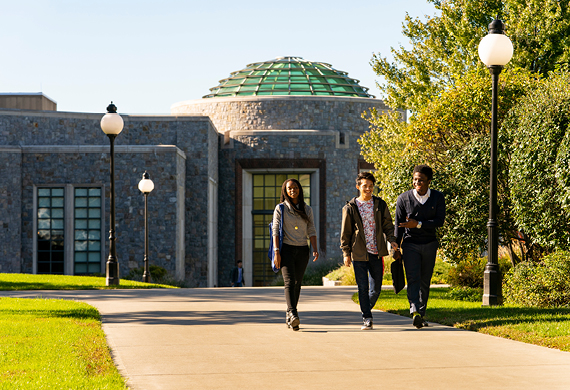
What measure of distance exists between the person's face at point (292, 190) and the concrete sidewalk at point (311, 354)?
1641mm

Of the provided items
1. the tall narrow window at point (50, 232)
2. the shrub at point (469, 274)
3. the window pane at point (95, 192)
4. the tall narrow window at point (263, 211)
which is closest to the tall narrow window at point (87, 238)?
the window pane at point (95, 192)

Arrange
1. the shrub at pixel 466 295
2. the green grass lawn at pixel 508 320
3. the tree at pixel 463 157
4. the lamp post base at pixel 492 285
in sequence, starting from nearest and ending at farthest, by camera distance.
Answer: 1. the green grass lawn at pixel 508 320
2. the lamp post base at pixel 492 285
3. the shrub at pixel 466 295
4. the tree at pixel 463 157

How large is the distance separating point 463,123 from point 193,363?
36.6ft

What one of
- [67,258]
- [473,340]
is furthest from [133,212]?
[473,340]

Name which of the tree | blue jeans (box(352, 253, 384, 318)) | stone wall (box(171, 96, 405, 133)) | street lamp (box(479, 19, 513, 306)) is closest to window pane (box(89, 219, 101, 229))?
stone wall (box(171, 96, 405, 133))

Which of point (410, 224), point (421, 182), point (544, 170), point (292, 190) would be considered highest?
point (544, 170)

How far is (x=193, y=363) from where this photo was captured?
19.5ft

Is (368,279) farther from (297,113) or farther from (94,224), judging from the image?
(297,113)

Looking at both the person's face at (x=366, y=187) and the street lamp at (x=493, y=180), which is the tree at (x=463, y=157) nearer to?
the street lamp at (x=493, y=180)

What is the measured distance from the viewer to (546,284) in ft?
35.8

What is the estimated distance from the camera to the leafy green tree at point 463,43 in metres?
20.4

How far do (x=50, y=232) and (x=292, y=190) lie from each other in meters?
19.1

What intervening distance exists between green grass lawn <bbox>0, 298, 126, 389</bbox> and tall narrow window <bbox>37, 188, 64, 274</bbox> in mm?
16040

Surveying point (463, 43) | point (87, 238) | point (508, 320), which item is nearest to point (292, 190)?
point (508, 320)
